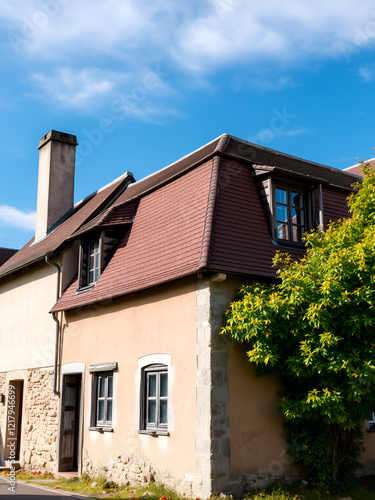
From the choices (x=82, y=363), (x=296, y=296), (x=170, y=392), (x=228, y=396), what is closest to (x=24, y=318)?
(x=82, y=363)

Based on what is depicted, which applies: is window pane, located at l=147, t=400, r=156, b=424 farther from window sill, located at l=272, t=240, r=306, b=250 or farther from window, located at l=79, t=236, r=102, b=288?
window sill, located at l=272, t=240, r=306, b=250

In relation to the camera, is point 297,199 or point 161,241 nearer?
point 161,241

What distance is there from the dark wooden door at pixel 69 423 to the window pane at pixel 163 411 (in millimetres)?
3957

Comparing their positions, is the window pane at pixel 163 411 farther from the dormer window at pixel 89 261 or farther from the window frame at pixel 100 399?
the dormer window at pixel 89 261

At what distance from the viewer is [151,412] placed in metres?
10.3

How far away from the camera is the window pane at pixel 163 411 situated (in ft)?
32.7

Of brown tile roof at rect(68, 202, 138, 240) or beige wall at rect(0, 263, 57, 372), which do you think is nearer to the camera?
brown tile roof at rect(68, 202, 138, 240)

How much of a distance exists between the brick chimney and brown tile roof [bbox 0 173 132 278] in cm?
53

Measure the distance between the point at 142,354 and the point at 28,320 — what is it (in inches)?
235

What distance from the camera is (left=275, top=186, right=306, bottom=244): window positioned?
Result: 11.2m

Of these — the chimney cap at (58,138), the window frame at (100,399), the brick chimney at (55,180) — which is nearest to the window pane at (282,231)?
the window frame at (100,399)

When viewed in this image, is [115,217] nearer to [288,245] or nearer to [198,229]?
[198,229]

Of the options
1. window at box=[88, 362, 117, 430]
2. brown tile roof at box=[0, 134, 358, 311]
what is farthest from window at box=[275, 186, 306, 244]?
window at box=[88, 362, 117, 430]

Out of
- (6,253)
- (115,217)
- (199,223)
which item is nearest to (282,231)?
(199,223)
